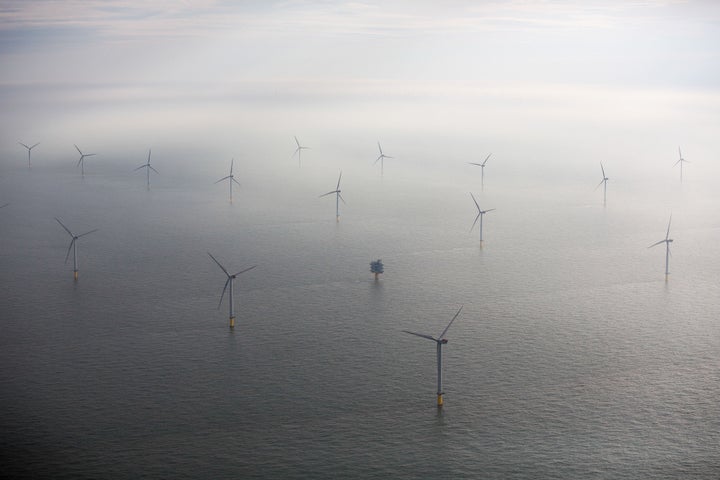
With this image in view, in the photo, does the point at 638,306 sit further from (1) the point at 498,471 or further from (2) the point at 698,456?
(1) the point at 498,471

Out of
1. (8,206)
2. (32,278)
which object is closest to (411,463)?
(32,278)

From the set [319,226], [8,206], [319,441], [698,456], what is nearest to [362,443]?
[319,441]

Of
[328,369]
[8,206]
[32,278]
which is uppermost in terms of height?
[8,206]

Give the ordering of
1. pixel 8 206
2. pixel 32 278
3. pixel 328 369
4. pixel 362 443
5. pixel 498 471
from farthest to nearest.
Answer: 1. pixel 8 206
2. pixel 32 278
3. pixel 328 369
4. pixel 362 443
5. pixel 498 471

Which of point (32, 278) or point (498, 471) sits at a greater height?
point (32, 278)

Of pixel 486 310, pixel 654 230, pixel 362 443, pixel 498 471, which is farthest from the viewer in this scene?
pixel 654 230

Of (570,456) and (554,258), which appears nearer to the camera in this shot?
(570,456)

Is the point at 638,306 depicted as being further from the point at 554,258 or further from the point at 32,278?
the point at 32,278
